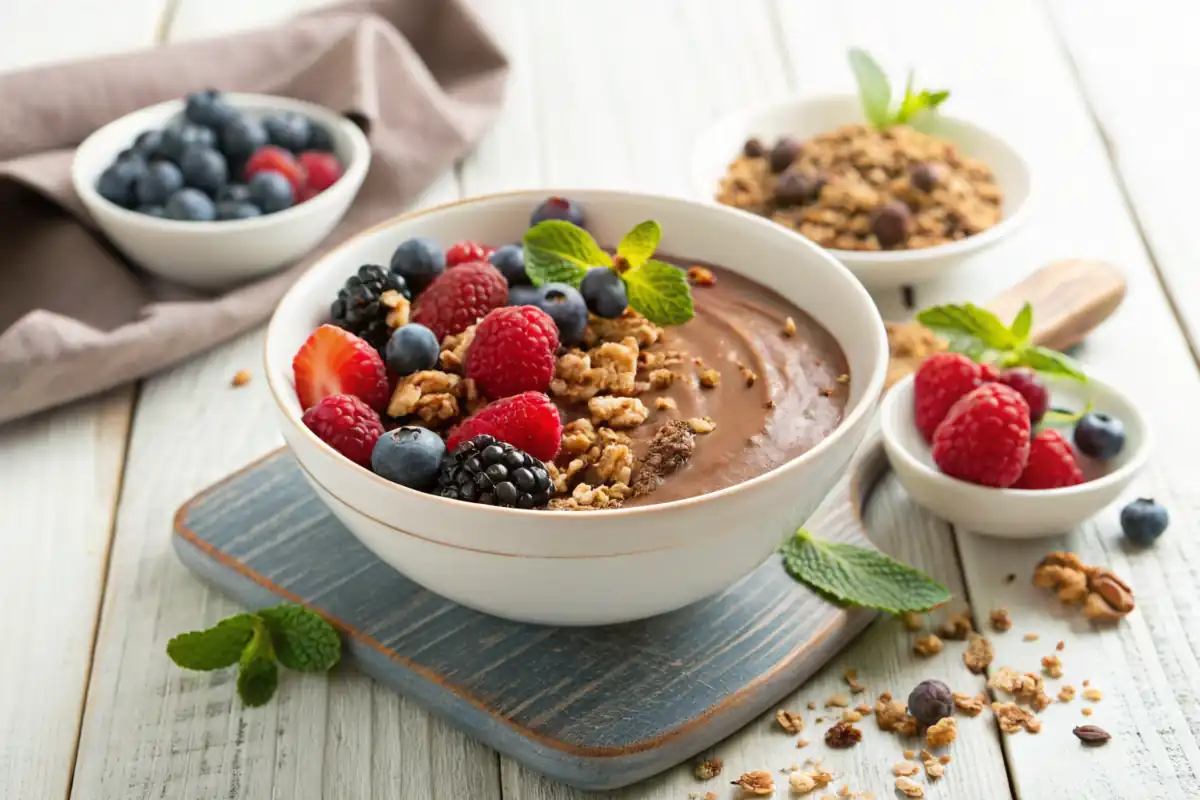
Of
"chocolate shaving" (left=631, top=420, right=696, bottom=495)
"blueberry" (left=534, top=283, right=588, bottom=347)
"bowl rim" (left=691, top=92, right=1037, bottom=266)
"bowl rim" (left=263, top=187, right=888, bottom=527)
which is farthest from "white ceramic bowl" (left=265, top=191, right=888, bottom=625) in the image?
"bowl rim" (left=691, top=92, right=1037, bottom=266)

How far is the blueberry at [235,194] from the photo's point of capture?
8.61 ft

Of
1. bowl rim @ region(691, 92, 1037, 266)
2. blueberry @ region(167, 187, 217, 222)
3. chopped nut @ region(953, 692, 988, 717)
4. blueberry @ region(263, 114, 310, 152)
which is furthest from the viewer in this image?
blueberry @ region(263, 114, 310, 152)

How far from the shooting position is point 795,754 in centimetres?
163

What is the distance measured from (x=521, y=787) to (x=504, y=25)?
2.41m

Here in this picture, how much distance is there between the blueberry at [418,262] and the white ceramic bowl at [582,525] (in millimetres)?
88

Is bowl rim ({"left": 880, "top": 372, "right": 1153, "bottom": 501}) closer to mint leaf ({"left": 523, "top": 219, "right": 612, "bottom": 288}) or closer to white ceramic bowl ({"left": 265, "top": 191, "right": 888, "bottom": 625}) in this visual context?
white ceramic bowl ({"left": 265, "top": 191, "right": 888, "bottom": 625})

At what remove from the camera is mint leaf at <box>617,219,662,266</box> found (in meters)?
1.88

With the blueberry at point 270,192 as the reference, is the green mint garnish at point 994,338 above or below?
above

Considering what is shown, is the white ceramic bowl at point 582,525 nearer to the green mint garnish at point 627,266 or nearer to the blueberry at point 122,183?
the green mint garnish at point 627,266

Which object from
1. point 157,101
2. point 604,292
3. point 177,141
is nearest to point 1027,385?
point 604,292

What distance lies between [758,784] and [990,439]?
0.63 meters

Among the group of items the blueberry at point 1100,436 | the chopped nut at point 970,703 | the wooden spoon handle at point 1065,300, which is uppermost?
the blueberry at point 1100,436

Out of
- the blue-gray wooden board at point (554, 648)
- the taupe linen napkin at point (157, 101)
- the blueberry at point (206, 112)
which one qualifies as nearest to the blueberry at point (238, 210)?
the taupe linen napkin at point (157, 101)

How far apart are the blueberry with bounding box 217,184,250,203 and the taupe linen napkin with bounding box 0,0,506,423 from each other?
0.53ft
